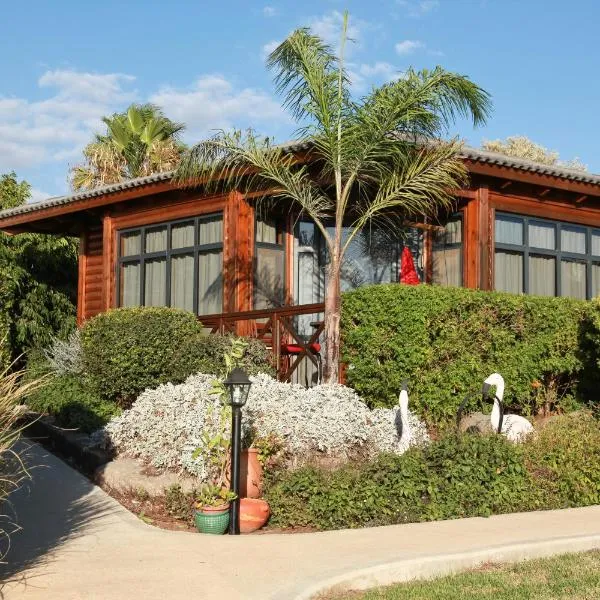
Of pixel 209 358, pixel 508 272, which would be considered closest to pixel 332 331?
pixel 209 358

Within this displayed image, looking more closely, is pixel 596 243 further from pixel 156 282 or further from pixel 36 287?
pixel 36 287

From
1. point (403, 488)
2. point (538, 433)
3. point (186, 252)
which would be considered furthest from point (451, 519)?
point (186, 252)

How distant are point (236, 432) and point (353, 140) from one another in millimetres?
5251

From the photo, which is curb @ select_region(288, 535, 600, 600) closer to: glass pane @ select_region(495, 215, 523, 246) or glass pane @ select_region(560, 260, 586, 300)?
glass pane @ select_region(495, 215, 523, 246)

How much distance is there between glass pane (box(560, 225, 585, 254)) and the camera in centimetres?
1609

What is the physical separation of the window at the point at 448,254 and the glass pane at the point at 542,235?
4.58ft

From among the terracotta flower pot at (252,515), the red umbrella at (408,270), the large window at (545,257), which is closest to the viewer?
the terracotta flower pot at (252,515)

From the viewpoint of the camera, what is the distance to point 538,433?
10.6 metres

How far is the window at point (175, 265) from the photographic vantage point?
52.3 ft

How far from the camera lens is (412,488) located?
9.01 metres

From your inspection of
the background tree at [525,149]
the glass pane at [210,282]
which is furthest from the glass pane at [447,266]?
the background tree at [525,149]

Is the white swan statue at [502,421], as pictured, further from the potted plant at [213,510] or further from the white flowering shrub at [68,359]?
the white flowering shrub at [68,359]

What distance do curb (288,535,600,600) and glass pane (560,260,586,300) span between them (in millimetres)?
8865

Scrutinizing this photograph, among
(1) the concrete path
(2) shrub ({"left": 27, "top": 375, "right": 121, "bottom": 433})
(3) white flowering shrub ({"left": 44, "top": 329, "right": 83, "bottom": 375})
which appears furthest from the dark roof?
(1) the concrete path
